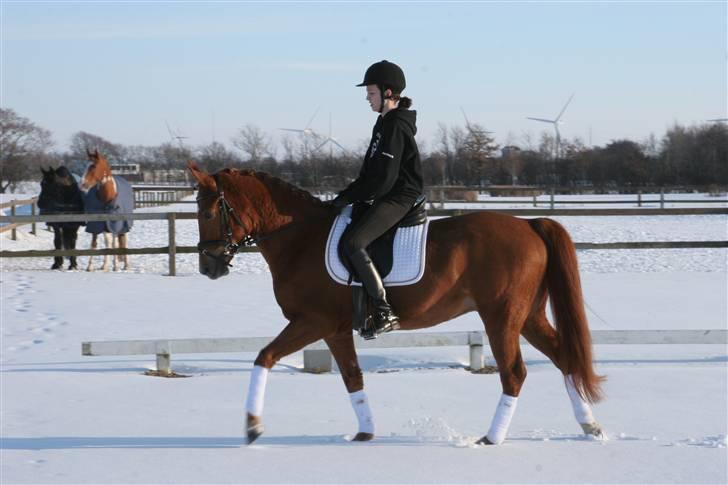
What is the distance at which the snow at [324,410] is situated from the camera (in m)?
5.00

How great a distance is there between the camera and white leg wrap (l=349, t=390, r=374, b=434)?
565cm

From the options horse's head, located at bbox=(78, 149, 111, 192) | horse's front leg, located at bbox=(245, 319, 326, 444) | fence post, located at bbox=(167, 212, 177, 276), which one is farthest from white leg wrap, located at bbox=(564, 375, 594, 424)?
horse's head, located at bbox=(78, 149, 111, 192)

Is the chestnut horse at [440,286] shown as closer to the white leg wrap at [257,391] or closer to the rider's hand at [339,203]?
the white leg wrap at [257,391]

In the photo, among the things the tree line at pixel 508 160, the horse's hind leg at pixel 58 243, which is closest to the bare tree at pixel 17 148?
the tree line at pixel 508 160

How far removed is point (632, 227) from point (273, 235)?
68.5ft

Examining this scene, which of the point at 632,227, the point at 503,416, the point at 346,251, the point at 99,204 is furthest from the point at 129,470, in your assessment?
the point at 632,227

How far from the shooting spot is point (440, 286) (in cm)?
550

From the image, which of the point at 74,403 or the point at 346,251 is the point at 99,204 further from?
the point at 346,251

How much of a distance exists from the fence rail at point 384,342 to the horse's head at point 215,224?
191 centimetres

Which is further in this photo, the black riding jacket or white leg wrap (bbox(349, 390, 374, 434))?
white leg wrap (bbox(349, 390, 374, 434))

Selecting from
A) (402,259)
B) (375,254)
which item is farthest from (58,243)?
(402,259)

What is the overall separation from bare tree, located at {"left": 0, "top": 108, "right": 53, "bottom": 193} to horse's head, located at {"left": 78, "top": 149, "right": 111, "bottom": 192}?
45405mm

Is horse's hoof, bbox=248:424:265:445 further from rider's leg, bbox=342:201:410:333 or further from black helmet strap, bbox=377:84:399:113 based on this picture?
black helmet strap, bbox=377:84:399:113

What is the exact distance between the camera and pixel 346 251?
5.40m
